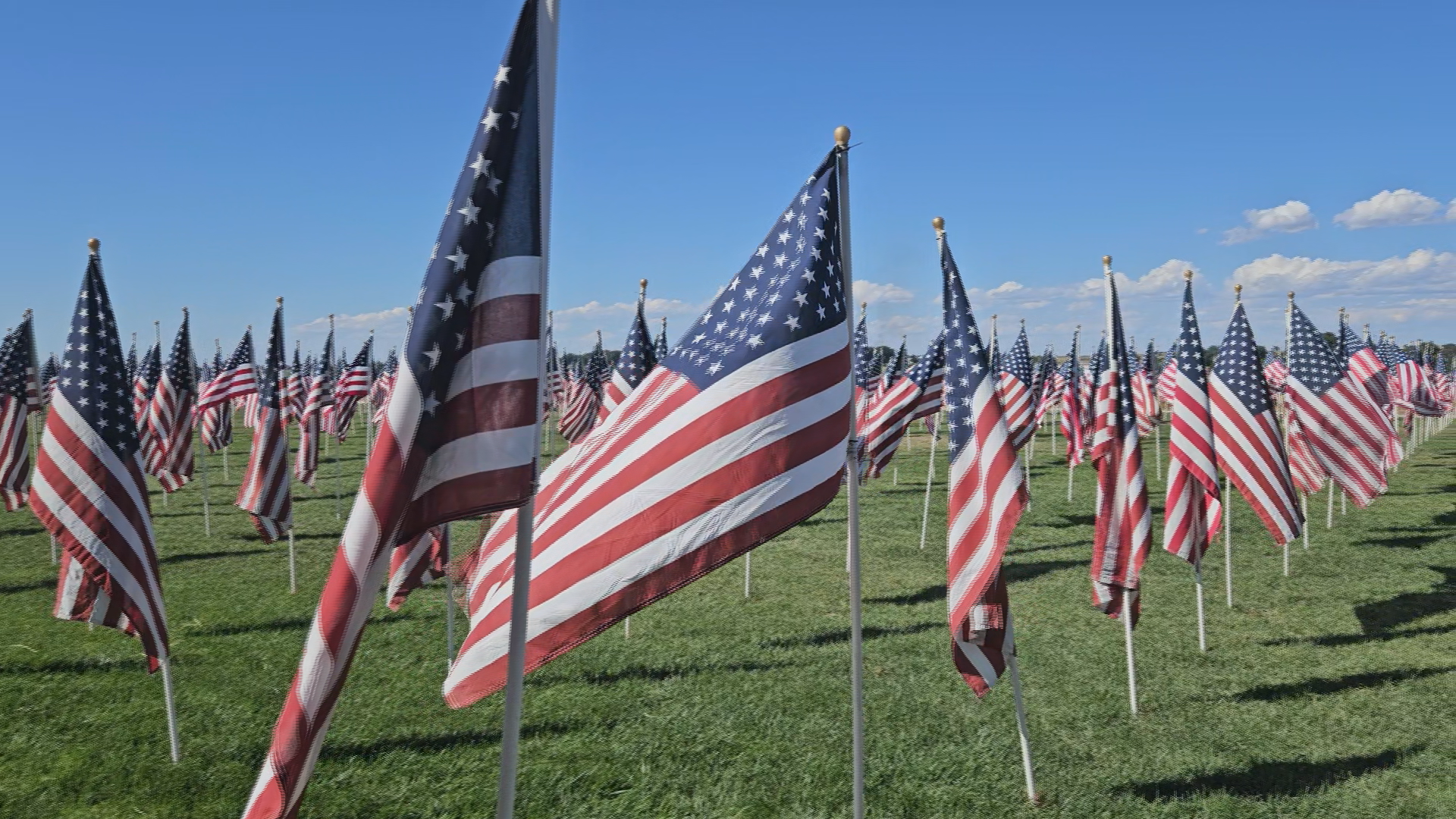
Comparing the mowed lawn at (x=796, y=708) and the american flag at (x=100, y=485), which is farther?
the mowed lawn at (x=796, y=708)

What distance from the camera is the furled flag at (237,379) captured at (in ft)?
62.4

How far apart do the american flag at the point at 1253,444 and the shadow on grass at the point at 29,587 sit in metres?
17.3

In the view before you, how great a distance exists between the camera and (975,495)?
5973 mm

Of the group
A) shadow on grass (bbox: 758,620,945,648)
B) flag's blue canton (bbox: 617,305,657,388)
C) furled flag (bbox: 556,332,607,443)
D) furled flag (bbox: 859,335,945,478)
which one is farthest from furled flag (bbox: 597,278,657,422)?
furled flag (bbox: 556,332,607,443)

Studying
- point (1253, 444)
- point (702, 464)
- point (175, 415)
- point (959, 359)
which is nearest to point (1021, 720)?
point (959, 359)

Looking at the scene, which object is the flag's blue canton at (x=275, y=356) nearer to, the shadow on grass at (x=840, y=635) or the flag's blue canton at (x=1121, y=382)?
the shadow on grass at (x=840, y=635)

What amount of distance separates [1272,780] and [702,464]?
605 centimetres

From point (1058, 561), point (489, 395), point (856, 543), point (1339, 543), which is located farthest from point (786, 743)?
point (1339, 543)

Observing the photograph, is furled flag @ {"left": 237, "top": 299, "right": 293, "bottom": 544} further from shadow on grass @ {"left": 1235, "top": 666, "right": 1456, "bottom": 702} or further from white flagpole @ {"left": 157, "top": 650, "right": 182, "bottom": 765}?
shadow on grass @ {"left": 1235, "top": 666, "right": 1456, "bottom": 702}

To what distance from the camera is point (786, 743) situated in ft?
26.5

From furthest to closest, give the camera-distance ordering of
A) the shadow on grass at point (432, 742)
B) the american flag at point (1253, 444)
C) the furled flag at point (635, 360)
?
1. the furled flag at point (635, 360)
2. the american flag at point (1253, 444)
3. the shadow on grass at point (432, 742)

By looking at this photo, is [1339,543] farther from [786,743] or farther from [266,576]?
[266,576]

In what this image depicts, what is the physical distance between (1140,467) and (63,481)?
8.79m

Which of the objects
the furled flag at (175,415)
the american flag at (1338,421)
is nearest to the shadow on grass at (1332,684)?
the american flag at (1338,421)
